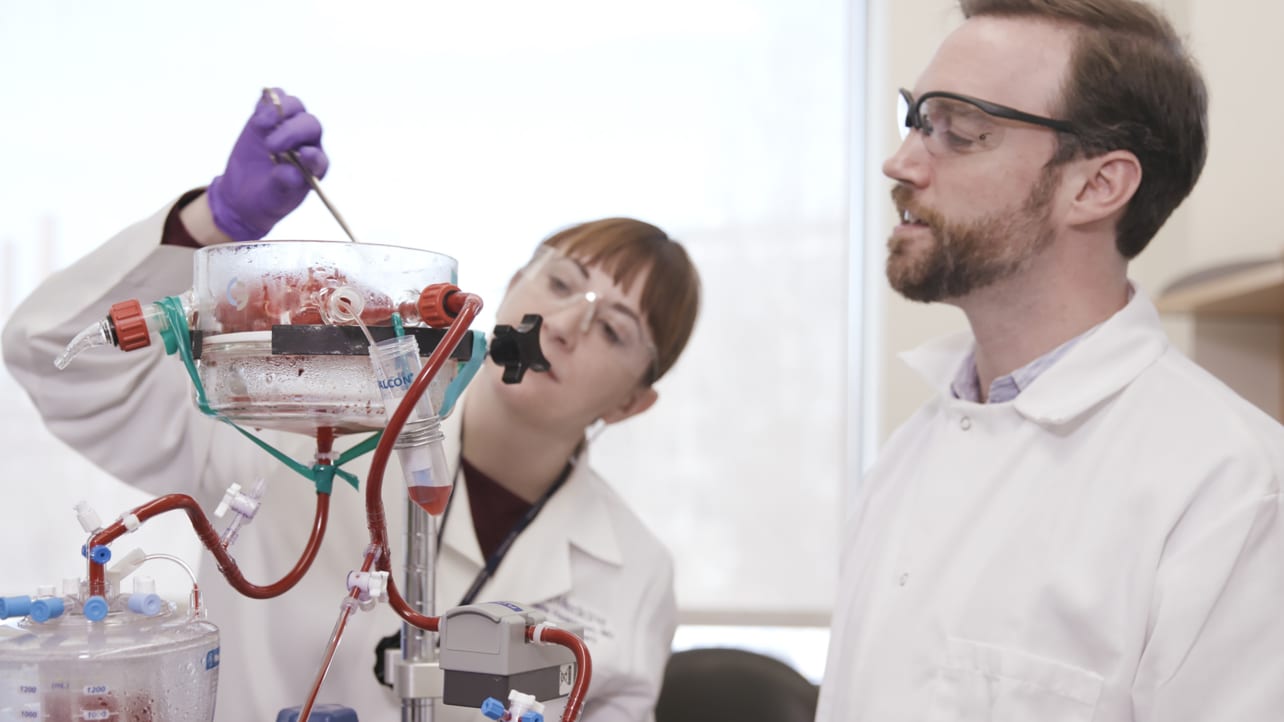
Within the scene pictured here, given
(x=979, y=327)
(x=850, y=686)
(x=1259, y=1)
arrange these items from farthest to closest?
(x=1259, y=1), (x=979, y=327), (x=850, y=686)

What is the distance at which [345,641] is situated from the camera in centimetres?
130

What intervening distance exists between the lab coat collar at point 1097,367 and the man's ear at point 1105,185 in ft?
0.43

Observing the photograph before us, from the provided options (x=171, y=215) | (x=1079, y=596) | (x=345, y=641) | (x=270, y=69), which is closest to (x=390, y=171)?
(x=270, y=69)

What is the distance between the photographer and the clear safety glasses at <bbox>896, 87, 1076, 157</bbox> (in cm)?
138

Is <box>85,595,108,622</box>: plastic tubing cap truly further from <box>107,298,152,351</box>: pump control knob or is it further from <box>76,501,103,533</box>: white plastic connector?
<box>107,298,152,351</box>: pump control knob

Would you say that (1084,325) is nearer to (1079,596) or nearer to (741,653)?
(1079,596)

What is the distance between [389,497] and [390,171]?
165cm

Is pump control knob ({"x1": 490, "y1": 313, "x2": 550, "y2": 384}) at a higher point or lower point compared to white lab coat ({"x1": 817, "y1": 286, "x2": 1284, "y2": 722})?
higher

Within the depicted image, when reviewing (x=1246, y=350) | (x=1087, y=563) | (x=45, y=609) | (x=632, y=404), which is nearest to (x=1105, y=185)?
(x=1087, y=563)

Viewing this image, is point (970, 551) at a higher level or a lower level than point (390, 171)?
lower

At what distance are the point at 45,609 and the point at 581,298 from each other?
3.03 ft

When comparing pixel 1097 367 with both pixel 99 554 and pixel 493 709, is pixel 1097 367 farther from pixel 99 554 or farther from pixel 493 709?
pixel 99 554

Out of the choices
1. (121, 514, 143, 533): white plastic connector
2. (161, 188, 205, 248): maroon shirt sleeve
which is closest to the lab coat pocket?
(121, 514, 143, 533): white plastic connector

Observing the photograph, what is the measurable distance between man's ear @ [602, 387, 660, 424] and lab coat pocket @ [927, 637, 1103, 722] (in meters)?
0.66
